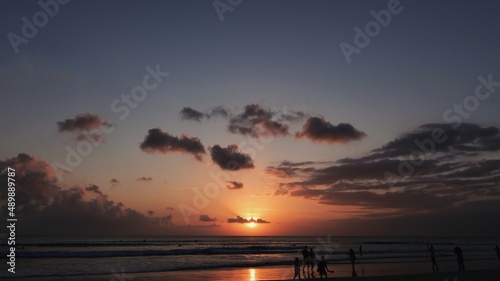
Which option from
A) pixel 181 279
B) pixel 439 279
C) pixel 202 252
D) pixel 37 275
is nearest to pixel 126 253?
pixel 202 252

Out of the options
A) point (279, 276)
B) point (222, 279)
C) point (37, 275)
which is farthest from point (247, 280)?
point (37, 275)

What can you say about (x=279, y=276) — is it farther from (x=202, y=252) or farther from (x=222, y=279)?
(x=202, y=252)

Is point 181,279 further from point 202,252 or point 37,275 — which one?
point 202,252

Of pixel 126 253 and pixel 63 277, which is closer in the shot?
pixel 63 277

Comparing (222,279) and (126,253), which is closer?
(222,279)

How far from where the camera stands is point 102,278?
30359mm

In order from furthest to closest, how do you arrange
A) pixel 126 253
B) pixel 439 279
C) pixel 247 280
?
pixel 126 253
pixel 247 280
pixel 439 279

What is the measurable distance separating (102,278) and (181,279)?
6409mm

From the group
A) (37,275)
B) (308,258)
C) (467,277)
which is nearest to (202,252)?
(37,275)

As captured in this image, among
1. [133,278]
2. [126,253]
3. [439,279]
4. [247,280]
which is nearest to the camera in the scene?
[439,279]

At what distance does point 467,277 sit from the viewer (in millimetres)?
27094

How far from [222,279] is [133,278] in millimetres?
7141

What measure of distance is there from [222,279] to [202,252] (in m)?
37.8

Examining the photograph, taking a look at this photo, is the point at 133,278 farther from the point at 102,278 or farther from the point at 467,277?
the point at 467,277
